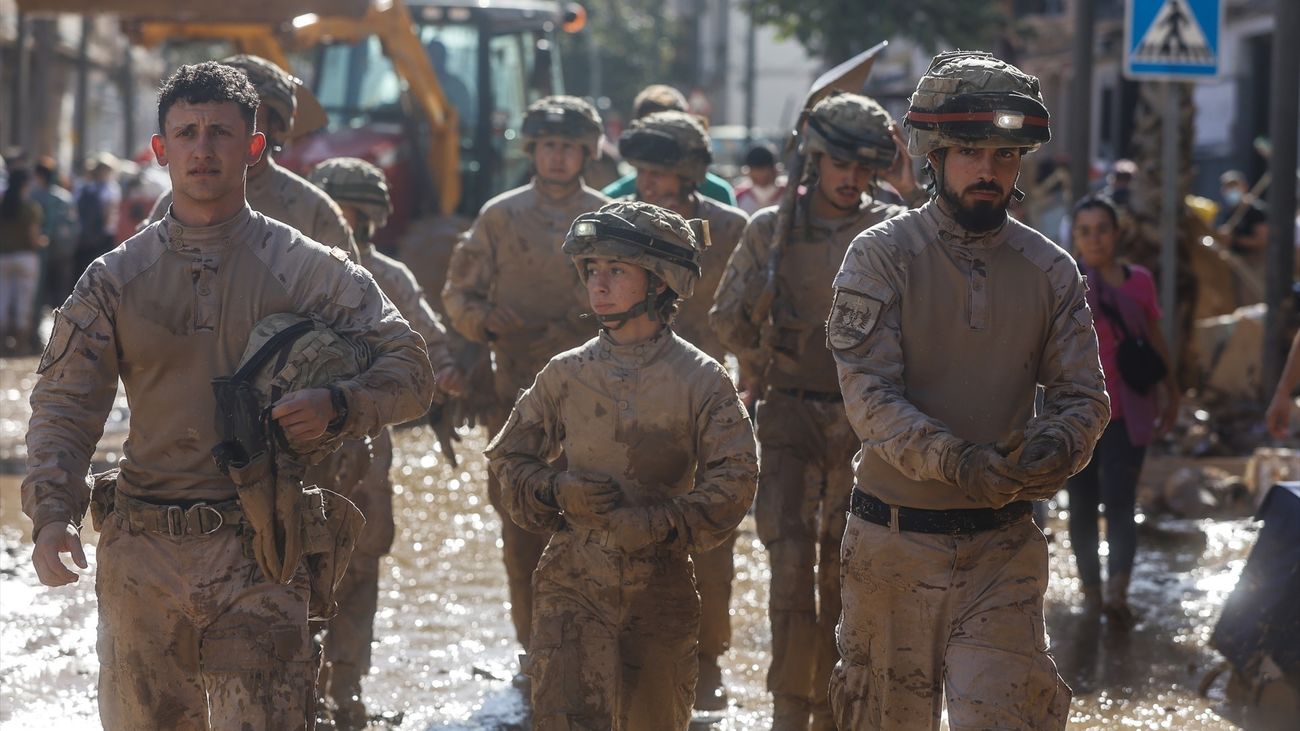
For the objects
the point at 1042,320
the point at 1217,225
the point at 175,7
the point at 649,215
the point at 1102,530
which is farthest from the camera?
the point at 1217,225

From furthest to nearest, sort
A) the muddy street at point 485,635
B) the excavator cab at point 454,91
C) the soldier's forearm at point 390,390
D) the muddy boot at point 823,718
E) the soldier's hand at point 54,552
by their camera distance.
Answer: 1. the excavator cab at point 454,91
2. the muddy street at point 485,635
3. the muddy boot at point 823,718
4. the soldier's forearm at point 390,390
5. the soldier's hand at point 54,552

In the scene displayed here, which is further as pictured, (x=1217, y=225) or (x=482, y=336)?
(x=1217, y=225)

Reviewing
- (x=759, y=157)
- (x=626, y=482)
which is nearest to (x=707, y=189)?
(x=626, y=482)

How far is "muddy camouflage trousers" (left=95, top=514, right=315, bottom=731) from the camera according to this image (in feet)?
15.0

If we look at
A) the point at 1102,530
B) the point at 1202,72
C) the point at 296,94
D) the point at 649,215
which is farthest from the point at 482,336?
the point at 1202,72

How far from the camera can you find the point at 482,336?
8.00m

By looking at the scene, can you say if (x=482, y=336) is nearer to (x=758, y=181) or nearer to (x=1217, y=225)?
(x=758, y=181)

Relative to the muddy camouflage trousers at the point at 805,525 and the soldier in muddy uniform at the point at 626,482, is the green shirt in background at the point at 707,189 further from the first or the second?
the soldier in muddy uniform at the point at 626,482

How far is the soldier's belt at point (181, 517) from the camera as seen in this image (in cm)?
462

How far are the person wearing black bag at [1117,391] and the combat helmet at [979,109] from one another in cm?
368

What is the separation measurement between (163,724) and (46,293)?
1826cm

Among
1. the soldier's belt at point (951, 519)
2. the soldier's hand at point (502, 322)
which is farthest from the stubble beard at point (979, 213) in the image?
the soldier's hand at point (502, 322)

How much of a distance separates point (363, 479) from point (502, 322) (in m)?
1.02

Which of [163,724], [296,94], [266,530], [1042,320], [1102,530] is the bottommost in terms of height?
[1102,530]
